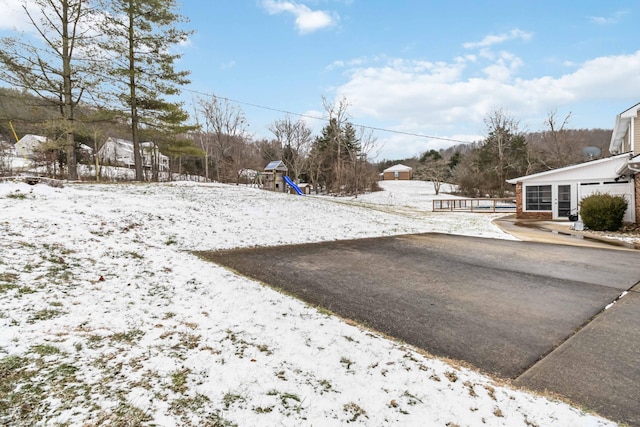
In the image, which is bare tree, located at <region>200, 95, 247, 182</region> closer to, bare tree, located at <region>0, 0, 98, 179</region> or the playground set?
the playground set

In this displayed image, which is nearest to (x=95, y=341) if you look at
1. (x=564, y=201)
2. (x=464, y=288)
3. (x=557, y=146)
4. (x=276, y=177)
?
(x=464, y=288)

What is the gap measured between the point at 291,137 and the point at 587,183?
32692mm

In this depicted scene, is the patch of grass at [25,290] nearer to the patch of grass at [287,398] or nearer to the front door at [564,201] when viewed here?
the patch of grass at [287,398]

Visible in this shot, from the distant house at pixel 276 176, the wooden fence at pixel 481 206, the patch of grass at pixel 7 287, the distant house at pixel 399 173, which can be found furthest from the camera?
the distant house at pixel 399 173

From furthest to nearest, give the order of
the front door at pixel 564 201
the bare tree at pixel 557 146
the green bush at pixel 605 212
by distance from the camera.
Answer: the bare tree at pixel 557 146 < the front door at pixel 564 201 < the green bush at pixel 605 212

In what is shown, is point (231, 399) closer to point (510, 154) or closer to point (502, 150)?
point (502, 150)

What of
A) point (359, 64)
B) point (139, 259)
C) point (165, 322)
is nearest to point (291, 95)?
point (359, 64)

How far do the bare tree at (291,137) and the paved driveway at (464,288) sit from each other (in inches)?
1323

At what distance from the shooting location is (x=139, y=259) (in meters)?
5.04

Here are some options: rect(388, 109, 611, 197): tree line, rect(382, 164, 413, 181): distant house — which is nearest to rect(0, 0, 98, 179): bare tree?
rect(388, 109, 611, 197): tree line

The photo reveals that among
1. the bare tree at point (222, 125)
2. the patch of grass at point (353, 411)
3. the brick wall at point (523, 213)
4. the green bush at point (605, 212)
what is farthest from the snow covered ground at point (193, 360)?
the bare tree at point (222, 125)

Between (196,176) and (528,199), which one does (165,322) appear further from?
(196,176)

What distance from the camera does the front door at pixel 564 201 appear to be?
15.7 meters

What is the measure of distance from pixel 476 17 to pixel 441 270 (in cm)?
1230
